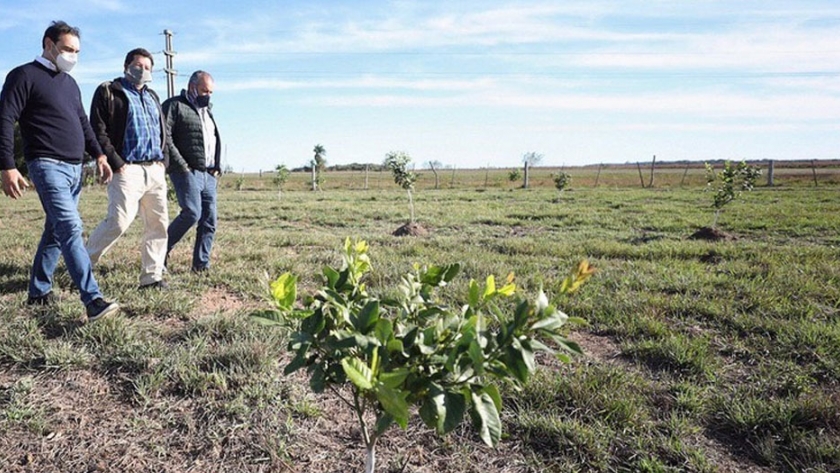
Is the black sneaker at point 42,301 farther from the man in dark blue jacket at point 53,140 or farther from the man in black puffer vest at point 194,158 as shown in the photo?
the man in black puffer vest at point 194,158

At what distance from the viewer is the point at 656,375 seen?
2.93 m

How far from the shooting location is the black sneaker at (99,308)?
320 cm

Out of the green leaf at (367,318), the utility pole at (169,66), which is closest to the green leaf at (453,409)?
the green leaf at (367,318)

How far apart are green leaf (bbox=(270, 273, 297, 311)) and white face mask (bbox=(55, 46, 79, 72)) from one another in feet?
10.2

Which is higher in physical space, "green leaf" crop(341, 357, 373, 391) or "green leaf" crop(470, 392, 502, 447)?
"green leaf" crop(341, 357, 373, 391)

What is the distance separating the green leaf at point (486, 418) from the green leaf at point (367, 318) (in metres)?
0.31

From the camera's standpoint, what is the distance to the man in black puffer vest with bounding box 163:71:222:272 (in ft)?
14.8

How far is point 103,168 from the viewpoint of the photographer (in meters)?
3.69

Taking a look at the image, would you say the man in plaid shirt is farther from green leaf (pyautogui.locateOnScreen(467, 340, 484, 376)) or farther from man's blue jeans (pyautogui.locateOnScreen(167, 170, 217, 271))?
green leaf (pyautogui.locateOnScreen(467, 340, 484, 376))

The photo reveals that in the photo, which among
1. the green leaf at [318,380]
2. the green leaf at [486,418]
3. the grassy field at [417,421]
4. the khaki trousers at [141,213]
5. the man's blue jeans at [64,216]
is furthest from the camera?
the khaki trousers at [141,213]

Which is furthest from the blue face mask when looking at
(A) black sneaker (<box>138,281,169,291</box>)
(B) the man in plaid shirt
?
(A) black sneaker (<box>138,281,169,291</box>)

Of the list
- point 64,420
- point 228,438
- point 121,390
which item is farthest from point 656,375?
point 64,420

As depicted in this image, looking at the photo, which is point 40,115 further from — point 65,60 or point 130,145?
point 130,145

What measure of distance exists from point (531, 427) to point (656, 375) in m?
1.04
